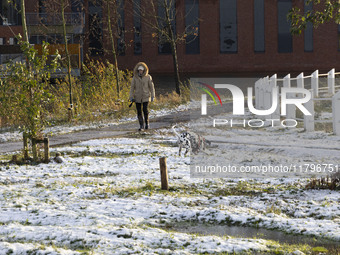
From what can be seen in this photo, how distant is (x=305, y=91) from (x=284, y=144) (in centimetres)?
247

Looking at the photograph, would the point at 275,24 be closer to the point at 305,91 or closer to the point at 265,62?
the point at 265,62

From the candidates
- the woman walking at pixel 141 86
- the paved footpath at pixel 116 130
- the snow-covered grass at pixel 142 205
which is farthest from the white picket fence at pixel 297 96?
the woman walking at pixel 141 86

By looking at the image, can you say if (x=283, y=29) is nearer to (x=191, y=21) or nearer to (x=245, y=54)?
(x=245, y=54)

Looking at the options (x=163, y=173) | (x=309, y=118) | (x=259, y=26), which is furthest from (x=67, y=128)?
(x=259, y=26)

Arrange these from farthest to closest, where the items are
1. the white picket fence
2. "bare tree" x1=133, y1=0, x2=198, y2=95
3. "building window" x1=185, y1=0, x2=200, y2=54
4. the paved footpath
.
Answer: "building window" x1=185, y1=0, x2=200, y2=54, "bare tree" x1=133, y1=0, x2=198, y2=95, the paved footpath, the white picket fence

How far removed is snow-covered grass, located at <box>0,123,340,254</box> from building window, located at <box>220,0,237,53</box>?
94.8 ft

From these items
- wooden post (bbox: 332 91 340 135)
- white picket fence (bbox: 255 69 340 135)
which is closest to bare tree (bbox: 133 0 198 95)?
white picket fence (bbox: 255 69 340 135)

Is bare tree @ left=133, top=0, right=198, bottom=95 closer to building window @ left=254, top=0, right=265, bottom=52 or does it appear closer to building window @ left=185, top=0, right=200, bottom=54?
building window @ left=185, top=0, right=200, bottom=54

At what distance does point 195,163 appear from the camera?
40.5ft

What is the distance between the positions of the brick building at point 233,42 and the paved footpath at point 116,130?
17318 mm

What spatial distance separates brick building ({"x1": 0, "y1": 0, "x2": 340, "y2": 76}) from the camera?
4125 centimetres

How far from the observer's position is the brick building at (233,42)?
4125cm

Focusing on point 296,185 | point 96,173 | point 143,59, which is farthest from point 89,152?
point 143,59

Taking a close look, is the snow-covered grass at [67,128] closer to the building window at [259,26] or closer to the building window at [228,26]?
the building window at [228,26]
